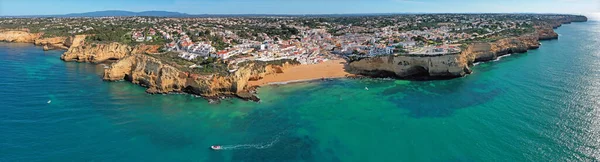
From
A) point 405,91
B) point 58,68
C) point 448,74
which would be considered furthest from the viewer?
point 58,68

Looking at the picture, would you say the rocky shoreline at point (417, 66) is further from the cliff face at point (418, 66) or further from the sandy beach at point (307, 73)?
the sandy beach at point (307, 73)

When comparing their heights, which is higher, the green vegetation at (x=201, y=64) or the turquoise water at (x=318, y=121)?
the green vegetation at (x=201, y=64)

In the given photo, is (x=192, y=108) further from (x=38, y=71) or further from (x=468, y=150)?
(x=38, y=71)

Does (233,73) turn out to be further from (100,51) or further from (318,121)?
(100,51)

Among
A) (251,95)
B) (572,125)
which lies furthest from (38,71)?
(572,125)

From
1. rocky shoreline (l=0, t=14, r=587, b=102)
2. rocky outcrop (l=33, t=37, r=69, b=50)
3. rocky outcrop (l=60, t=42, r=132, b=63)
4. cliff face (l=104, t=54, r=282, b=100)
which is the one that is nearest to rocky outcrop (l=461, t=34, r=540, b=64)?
rocky shoreline (l=0, t=14, r=587, b=102)

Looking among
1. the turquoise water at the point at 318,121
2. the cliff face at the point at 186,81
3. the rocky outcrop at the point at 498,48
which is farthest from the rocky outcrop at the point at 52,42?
the rocky outcrop at the point at 498,48

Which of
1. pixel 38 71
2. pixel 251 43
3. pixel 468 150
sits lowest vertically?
pixel 468 150

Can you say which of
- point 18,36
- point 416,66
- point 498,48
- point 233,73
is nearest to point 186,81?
point 233,73
